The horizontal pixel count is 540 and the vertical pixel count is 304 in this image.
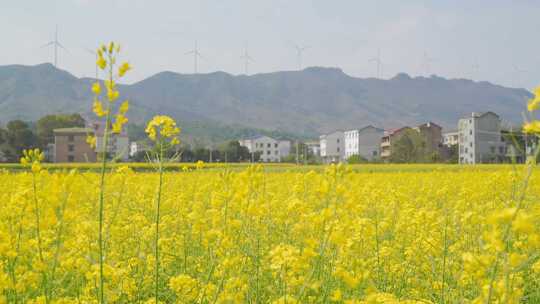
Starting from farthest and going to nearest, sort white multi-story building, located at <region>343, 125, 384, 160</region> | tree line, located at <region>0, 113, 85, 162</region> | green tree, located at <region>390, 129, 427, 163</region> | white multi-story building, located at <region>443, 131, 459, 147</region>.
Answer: white multi-story building, located at <region>343, 125, 384, 160</region>, white multi-story building, located at <region>443, 131, 459, 147</region>, tree line, located at <region>0, 113, 85, 162</region>, green tree, located at <region>390, 129, 427, 163</region>

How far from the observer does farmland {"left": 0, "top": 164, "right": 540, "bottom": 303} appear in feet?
8.63

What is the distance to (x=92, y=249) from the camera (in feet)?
13.4

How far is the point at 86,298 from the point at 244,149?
66.6 meters

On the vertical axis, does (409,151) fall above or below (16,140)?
below

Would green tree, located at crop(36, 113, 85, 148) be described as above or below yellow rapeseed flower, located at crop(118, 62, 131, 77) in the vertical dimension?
above

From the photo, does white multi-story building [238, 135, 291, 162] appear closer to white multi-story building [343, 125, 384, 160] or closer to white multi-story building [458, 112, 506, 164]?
white multi-story building [343, 125, 384, 160]

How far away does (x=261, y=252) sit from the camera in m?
5.50

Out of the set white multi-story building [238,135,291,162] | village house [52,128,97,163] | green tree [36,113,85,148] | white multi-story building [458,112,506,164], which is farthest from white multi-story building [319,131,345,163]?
village house [52,128,97,163]

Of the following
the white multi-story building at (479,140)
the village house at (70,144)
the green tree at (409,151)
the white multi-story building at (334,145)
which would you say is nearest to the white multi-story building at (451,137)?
the white multi-story building at (479,140)

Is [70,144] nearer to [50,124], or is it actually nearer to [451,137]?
[50,124]

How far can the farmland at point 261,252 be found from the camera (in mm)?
2631

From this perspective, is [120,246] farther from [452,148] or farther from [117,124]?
[452,148]

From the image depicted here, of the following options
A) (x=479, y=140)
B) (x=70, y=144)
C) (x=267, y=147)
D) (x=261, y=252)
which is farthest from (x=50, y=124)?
(x=261, y=252)

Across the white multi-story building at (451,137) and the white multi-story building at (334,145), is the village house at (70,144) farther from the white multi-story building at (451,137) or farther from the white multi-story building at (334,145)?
the white multi-story building at (451,137)
